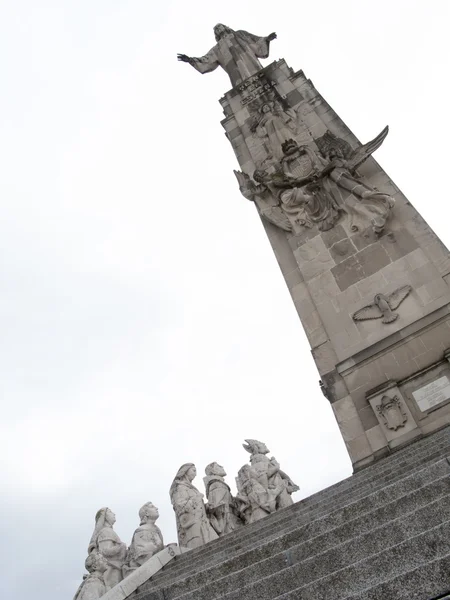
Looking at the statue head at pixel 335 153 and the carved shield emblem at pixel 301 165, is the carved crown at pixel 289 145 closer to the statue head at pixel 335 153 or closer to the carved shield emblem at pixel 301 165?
the carved shield emblem at pixel 301 165

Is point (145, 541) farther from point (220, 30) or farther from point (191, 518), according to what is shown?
point (220, 30)

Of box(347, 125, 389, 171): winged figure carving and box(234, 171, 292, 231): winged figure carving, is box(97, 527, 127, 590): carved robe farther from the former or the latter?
box(347, 125, 389, 171): winged figure carving

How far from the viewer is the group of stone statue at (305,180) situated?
12227mm

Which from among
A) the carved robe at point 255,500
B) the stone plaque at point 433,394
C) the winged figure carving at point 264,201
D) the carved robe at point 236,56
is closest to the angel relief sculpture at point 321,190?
the winged figure carving at point 264,201

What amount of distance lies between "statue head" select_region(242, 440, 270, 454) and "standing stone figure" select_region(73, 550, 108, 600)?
392cm

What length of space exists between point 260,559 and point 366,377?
20.6 feet

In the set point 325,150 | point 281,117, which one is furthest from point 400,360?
point 281,117

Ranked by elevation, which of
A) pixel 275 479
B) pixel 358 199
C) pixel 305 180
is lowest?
pixel 275 479

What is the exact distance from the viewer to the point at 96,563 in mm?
8250

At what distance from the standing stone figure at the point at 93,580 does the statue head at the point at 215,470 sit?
306 centimetres

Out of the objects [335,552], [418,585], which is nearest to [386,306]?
[335,552]

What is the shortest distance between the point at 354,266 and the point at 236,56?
10108 millimetres

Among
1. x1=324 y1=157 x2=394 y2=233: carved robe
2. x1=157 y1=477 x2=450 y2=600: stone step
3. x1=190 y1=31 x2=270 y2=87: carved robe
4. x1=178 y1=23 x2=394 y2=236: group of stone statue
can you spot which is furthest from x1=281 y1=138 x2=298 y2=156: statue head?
x1=157 y1=477 x2=450 y2=600: stone step

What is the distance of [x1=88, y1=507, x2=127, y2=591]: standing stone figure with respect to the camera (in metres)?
8.45
